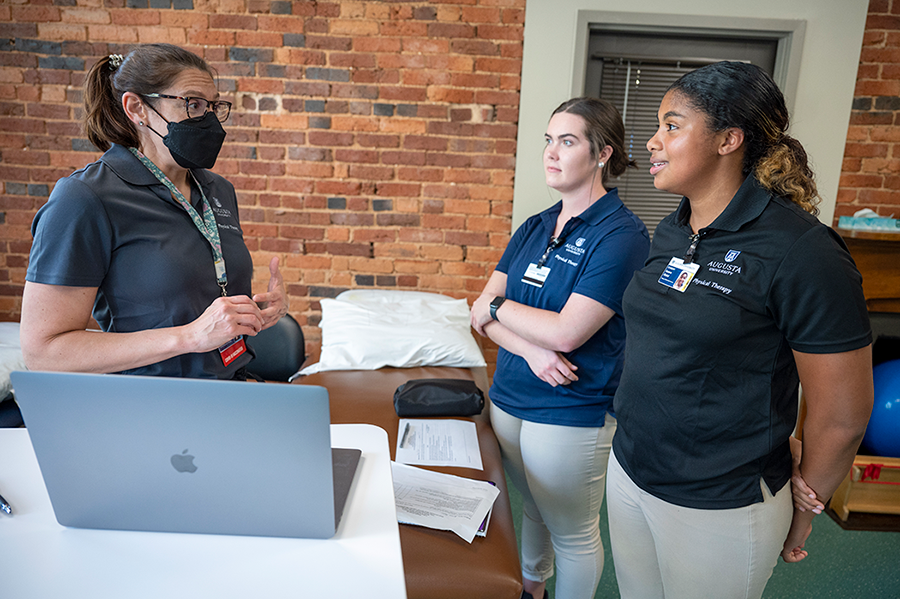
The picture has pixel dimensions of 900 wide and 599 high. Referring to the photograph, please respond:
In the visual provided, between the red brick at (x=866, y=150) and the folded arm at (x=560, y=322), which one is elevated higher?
the red brick at (x=866, y=150)

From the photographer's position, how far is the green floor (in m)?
2.07

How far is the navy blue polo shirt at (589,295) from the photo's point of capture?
1524mm

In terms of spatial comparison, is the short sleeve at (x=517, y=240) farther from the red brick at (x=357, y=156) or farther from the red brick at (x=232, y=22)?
the red brick at (x=232, y=22)

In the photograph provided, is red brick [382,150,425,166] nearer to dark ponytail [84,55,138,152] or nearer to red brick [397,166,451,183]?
red brick [397,166,451,183]

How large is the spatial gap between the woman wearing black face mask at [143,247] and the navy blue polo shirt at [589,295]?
0.81 m

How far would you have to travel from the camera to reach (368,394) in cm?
237

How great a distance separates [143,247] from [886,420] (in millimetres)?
3184

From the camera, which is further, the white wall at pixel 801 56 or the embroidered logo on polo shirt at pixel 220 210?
the white wall at pixel 801 56

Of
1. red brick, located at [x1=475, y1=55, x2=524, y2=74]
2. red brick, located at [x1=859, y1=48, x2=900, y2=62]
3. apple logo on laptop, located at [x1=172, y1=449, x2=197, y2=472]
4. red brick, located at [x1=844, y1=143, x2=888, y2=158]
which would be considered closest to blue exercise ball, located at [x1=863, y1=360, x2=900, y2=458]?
red brick, located at [x1=844, y1=143, x2=888, y2=158]

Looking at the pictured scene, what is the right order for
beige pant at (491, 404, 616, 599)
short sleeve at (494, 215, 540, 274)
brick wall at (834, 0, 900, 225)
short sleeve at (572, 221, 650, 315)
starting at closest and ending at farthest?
short sleeve at (572, 221, 650, 315) → beige pant at (491, 404, 616, 599) → short sleeve at (494, 215, 540, 274) → brick wall at (834, 0, 900, 225)

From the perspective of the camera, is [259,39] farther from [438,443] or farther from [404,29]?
[438,443]

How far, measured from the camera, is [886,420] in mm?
2574

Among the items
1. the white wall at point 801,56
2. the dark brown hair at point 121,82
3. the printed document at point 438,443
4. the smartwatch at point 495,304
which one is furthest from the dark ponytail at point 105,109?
the white wall at point 801,56

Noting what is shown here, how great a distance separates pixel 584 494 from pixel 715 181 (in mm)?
1000
